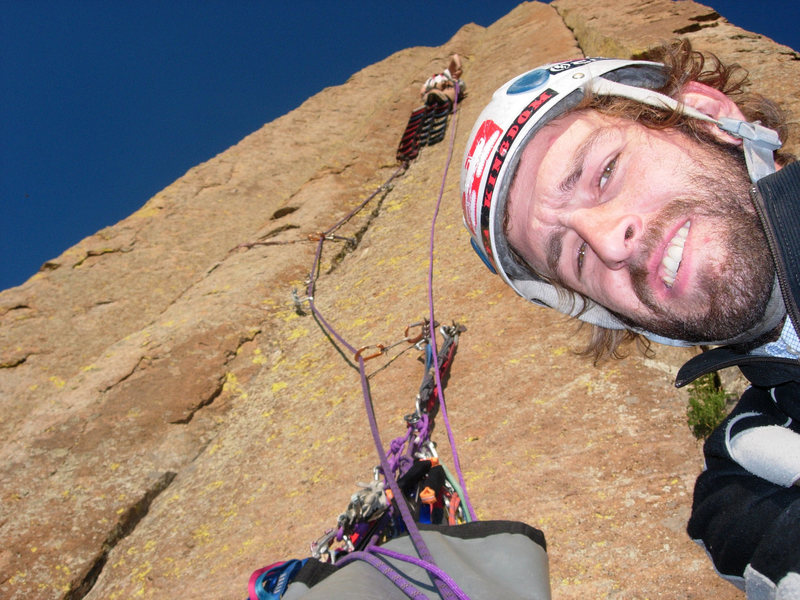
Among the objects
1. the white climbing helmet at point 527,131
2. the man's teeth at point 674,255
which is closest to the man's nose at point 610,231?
the man's teeth at point 674,255

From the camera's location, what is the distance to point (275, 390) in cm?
454

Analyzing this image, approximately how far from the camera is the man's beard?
1750 mm

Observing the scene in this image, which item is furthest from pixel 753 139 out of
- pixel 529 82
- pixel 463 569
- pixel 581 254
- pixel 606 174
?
pixel 463 569

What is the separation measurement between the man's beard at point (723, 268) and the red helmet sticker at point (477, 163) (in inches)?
36.2

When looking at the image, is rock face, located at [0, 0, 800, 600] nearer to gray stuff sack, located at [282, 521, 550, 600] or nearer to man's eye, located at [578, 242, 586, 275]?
gray stuff sack, located at [282, 521, 550, 600]

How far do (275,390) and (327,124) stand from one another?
326 inches

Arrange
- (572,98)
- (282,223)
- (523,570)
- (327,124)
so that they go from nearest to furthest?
(523,570)
(572,98)
(282,223)
(327,124)

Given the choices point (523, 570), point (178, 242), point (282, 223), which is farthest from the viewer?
point (178, 242)

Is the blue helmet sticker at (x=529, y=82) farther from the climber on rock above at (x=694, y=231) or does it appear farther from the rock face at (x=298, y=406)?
the rock face at (x=298, y=406)

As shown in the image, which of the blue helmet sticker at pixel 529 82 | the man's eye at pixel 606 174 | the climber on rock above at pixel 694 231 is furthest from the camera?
the blue helmet sticker at pixel 529 82

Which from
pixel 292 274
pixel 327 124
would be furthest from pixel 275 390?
pixel 327 124

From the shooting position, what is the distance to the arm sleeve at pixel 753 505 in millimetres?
1452

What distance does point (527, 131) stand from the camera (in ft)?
7.86

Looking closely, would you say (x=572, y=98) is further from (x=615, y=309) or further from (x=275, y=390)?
(x=275, y=390)
